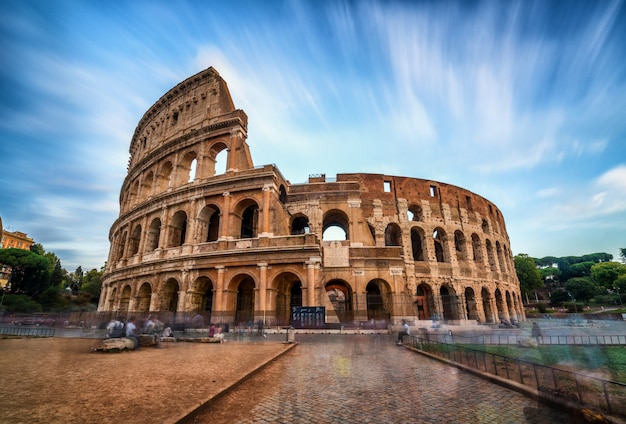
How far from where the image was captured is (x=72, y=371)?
658cm

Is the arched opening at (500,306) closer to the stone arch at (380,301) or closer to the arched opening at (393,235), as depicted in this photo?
the arched opening at (393,235)

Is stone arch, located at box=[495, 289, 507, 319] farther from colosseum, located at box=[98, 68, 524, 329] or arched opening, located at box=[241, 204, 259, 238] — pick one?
arched opening, located at box=[241, 204, 259, 238]

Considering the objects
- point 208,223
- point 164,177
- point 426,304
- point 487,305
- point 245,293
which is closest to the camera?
point 245,293

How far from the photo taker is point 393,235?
88.5 feet

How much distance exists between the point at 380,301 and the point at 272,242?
10094 mm

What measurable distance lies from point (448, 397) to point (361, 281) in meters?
14.6

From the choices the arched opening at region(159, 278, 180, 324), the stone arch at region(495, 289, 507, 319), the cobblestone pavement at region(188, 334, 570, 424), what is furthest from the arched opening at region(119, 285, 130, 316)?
the stone arch at region(495, 289, 507, 319)

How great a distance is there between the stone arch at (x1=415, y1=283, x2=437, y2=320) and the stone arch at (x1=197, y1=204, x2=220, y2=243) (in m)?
17.1

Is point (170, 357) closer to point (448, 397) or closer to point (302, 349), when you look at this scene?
point (302, 349)

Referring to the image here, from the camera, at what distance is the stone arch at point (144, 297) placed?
69.9 ft

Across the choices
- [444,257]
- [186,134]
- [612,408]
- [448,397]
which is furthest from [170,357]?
[444,257]

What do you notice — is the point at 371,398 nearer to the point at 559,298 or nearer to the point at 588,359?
the point at 588,359

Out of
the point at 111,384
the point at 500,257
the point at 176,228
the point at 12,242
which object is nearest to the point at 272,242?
the point at 176,228

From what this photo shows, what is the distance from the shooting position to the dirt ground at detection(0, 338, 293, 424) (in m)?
4.02
